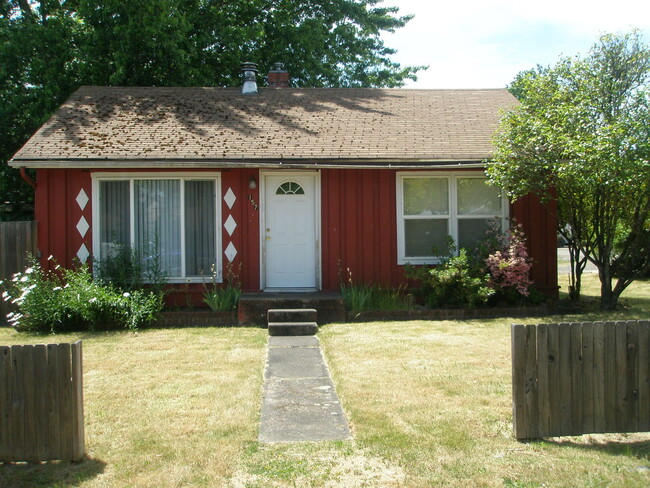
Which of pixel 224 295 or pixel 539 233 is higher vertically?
pixel 539 233

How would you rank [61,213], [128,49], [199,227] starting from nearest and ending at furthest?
[61,213] → [199,227] → [128,49]

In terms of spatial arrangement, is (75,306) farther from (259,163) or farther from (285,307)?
(259,163)

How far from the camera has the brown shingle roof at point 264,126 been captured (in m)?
11.4

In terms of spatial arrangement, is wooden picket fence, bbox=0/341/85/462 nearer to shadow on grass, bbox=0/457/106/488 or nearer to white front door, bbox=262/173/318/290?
shadow on grass, bbox=0/457/106/488

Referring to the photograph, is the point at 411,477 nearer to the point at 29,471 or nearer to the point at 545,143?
the point at 29,471

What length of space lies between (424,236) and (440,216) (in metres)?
Answer: 0.47

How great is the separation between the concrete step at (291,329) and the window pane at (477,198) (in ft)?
13.4

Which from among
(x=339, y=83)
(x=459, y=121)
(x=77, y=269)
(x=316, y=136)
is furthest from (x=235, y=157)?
(x=339, y=83)

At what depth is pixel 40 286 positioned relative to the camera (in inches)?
403

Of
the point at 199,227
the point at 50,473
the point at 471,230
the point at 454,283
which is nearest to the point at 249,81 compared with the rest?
the point at 199,227

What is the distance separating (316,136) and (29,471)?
29.7 ft

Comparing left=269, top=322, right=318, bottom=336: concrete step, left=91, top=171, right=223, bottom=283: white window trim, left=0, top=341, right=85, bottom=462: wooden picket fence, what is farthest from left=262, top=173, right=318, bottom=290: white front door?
left=0, top=341, right=85, bottom=462: wooden picket fence

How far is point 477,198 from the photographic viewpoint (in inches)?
476

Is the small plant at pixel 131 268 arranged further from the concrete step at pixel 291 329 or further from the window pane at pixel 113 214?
the concrete step at pixel 291 329
